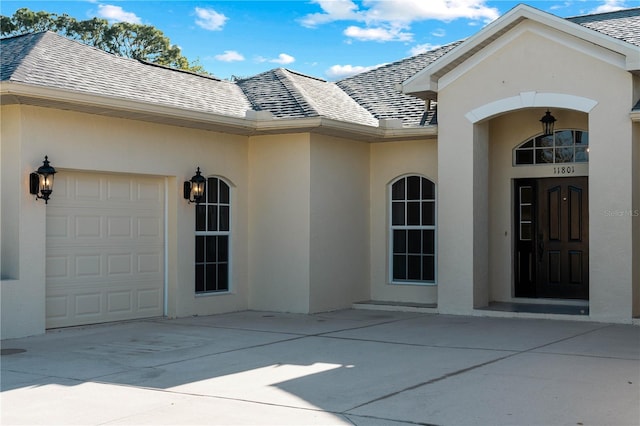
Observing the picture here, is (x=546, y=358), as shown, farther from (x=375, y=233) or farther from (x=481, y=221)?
(x=375, y=233)

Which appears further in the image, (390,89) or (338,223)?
(390,89)

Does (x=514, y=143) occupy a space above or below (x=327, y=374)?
above

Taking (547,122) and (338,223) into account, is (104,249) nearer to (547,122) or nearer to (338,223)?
(338,223)

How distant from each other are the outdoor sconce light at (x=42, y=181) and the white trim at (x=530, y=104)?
705 cm

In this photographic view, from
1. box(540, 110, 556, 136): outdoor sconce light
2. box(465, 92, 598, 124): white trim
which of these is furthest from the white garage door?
box(540, 110, 556, 136): outdoor sconce light

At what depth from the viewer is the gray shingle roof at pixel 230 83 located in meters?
12.4

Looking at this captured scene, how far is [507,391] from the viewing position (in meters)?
7.48

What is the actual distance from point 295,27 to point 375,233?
11.0 meters

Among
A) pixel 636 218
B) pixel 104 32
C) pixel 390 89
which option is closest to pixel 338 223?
pixel 390 89

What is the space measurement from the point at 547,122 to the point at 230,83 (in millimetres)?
6652

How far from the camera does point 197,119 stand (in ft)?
43.3

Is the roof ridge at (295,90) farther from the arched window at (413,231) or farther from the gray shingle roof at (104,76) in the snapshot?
the arched window at (413,231)

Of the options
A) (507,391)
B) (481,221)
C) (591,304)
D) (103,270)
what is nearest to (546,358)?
(507,391)

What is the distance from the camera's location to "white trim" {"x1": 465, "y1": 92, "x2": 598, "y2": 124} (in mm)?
12867
